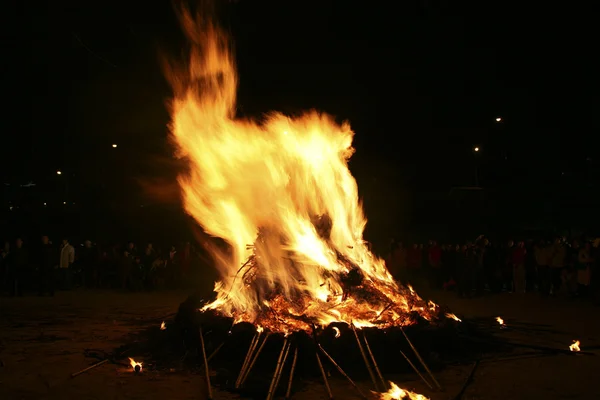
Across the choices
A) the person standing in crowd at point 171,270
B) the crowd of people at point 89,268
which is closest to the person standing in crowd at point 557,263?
the crowd of people at point 89,268

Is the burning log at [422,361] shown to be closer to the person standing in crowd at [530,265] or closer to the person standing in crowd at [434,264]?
the person standing in crowd at [530,265]

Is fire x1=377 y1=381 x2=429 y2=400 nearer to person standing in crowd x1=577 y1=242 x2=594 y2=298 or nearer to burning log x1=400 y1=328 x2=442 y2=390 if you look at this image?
burning log x1=400 y1=328 x2=442 y2=390

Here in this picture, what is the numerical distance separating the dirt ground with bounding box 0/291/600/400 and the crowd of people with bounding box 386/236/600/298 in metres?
1.23

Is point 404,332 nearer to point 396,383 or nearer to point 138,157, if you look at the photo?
point 396,383

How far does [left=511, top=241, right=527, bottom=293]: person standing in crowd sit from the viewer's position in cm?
1792

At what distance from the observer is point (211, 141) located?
39.7 feet

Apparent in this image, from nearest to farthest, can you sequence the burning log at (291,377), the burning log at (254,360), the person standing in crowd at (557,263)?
1. the burning log at (291,377)
2. the burning log at (254,360)
3. the person standing in crowd at (557,263)

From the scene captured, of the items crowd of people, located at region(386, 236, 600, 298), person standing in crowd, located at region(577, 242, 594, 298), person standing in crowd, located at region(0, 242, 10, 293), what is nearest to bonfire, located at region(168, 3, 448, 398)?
crowd of people, located at region(386, 236, 600, 298)

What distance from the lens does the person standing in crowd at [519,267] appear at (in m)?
17.9

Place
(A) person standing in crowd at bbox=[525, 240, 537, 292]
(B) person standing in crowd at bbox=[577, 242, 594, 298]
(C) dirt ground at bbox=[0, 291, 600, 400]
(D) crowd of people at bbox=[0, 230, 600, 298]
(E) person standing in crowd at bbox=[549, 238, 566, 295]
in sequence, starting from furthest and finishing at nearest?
(A) person standing in crowd at bbox=[525, 240, 537, 292] < (D) crowd of people at bbox=[0, 230, 600, 298] < (E) person standing in crowd at bbox=[549, 238, 566, 295] < (B) person standing in crowd at bbox=[577, 242, 594, 298] < (C) dirt ground at bbox=[0, 291, 600, 400]

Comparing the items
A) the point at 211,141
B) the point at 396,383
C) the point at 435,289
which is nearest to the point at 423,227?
the point at 435,289

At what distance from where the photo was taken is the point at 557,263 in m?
16.9

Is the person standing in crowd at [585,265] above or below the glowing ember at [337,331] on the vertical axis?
above

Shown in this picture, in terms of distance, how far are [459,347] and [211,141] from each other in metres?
6.31
